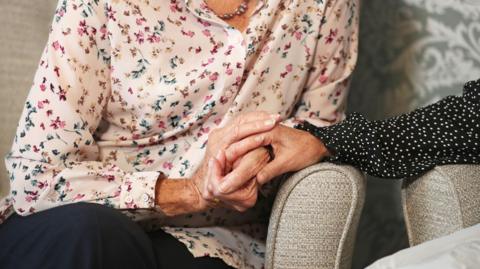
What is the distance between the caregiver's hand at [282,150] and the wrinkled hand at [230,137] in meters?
0.01

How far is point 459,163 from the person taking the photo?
0.94 m

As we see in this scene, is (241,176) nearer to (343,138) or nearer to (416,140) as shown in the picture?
(343,138)

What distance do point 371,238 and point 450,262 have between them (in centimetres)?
88

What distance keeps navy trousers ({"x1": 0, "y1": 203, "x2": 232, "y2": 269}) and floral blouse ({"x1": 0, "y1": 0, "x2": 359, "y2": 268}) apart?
105 millimetres

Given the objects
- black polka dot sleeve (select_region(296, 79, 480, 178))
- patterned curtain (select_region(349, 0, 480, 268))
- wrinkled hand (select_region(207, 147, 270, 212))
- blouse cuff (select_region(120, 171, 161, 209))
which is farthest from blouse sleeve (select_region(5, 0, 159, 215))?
patterned curtain (select_region(349, 0, 480, 268))

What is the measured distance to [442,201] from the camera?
92cm

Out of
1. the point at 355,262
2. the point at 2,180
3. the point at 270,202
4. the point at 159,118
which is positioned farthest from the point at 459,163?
the point at 2,180

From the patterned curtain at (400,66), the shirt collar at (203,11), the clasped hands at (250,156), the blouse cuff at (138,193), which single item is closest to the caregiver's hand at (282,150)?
the clasped hands at (250,156)

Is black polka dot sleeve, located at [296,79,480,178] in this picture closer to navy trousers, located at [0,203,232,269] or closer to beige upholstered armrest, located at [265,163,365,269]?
beige upholstered armrest, located at [265,163,365,269]

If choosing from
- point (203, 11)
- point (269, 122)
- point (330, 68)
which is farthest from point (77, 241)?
point (330, 68)

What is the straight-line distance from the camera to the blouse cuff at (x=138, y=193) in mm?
1014

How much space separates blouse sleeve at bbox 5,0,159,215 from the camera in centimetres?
102

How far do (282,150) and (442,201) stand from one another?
251 mm

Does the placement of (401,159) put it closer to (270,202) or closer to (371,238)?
(270,202)
